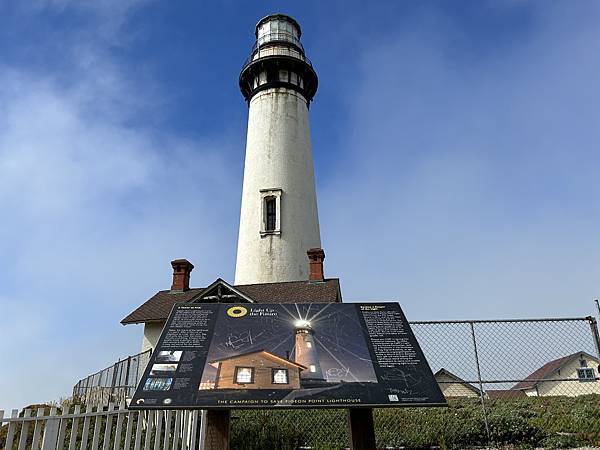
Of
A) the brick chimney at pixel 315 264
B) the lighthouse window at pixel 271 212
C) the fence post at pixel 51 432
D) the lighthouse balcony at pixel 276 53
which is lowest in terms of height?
the fence post at pixel 51 432

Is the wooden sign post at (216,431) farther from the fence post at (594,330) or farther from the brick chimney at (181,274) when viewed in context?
the brick chimney at (181,274)

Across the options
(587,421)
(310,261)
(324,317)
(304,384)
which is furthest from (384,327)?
(310,261)

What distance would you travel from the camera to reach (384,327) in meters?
4.78

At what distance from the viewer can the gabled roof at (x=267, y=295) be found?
16.8m

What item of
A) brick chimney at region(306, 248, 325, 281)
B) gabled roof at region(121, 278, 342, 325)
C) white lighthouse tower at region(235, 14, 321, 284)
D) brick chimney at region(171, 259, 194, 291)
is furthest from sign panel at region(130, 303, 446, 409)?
brick chimney at region(171, 259, 194, 291)

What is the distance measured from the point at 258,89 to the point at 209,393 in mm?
21076

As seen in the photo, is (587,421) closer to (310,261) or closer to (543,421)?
(543,421)

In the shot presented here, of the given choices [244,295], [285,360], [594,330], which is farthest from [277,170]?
[285,360]

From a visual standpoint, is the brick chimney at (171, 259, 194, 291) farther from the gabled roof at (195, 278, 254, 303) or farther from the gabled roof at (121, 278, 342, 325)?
the gabled roof at (195, 278, 254, 303)

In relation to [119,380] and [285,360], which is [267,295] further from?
[285,360]

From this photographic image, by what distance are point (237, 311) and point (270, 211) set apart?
15323 mm

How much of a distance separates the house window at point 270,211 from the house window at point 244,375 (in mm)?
15342

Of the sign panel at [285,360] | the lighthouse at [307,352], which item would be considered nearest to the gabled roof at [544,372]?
the sign panel at [285,360]

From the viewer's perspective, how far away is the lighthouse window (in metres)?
19.9
